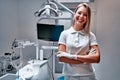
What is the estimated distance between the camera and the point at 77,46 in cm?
167

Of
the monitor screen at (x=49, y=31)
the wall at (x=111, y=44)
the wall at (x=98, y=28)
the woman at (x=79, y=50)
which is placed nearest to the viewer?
the woman at (x=79, y=50)

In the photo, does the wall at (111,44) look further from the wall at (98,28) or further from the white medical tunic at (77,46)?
the white medical tunic at (77,46)

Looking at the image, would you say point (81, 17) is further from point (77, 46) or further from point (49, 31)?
point (49, 31)

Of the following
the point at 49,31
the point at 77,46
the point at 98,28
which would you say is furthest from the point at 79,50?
the point at 98,28

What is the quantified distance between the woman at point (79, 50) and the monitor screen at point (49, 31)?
4.14ft

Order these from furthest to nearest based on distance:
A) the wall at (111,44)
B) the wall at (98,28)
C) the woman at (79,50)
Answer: the wall at (98,28) < the wall at (111,44) < the woman at (79,50)

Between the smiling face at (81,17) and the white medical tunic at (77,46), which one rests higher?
the smiling face at (81,17)

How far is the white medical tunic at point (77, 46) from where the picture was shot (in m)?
1.67

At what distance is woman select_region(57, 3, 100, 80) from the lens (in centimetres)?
166

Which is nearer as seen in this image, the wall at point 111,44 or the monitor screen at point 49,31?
the wall at point 111,44

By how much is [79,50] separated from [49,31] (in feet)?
4.80

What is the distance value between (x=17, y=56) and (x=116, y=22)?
6.83 feet

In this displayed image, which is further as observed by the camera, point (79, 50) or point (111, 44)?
point (111, 44)

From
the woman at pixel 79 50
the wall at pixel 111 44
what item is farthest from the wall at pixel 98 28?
the woman at pixel 79 50
